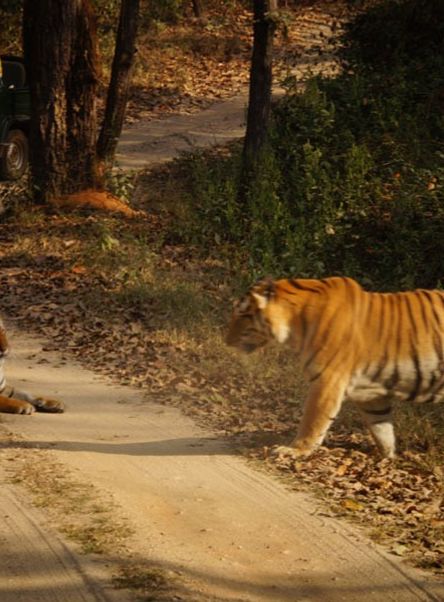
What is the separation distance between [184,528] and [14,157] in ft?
38.6

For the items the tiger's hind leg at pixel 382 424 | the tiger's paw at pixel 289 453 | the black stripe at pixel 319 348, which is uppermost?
the black stripe at pixel 319 348

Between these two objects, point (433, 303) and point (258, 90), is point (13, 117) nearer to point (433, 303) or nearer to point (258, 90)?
point (258, 90)

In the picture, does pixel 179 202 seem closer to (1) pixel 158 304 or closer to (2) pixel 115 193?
(2) pixel 115 193

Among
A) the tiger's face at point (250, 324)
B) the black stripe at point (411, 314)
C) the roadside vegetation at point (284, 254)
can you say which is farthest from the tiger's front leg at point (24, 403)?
the black stripe at point (411, 314)

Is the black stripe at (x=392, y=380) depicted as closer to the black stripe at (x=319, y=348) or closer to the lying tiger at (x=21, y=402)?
the black stripe at (x=319, y=348)

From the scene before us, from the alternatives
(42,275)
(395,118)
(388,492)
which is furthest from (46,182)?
(388,492)

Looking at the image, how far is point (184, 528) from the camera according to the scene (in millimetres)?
5895

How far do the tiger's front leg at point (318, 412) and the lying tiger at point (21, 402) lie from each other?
6.26 feet

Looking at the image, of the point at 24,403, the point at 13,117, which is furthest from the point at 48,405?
the point at 13,117

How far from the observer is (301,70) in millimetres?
22469

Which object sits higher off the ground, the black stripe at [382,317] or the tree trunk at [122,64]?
the tree trunk at [122,64]

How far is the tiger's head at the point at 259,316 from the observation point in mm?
6789

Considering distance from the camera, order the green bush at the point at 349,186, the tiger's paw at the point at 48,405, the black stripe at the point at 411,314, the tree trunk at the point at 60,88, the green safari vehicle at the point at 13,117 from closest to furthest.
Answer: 1. the black stripe at the point at 411,314
2. the tiger's paw at the point at 48,405
3. the green bush at the point at 349,186
4. the tree trunk at the point at 60,88
5. the green safari vehicle at the point at 13,117

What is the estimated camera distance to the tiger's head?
6.79 metres
